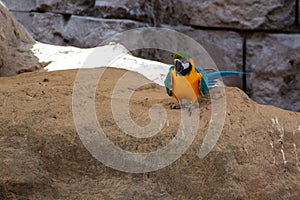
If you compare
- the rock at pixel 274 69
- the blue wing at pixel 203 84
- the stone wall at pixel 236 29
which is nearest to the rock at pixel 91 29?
the stone wall at pixel 236 29

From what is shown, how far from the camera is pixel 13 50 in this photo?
8.46 feet

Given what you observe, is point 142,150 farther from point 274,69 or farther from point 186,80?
point 274,69

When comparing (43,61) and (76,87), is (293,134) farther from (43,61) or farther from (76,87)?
(43,61)

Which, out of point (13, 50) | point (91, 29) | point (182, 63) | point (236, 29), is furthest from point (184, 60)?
point (91, 29)

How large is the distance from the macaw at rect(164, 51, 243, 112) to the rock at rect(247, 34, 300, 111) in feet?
5.16

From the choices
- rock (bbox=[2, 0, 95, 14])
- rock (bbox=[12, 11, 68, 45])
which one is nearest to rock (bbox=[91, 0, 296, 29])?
rock (bbox=[2, 0, 95, 14])

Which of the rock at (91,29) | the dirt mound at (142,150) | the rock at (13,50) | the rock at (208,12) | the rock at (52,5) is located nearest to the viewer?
the dirt mound at (142,150)

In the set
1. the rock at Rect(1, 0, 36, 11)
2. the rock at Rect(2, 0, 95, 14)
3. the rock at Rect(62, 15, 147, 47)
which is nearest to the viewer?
the rock at Rect(62, 15, 147, 47)

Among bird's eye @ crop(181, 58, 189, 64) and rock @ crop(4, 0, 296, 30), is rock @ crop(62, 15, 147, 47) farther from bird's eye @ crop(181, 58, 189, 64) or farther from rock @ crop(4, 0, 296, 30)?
bird's eye @ crop(181, 58, 189, 64)

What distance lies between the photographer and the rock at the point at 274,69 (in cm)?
314

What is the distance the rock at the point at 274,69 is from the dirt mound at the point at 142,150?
1.54 metres

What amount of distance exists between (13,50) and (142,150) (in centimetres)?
127

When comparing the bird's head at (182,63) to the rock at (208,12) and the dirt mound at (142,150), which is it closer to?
the dirt mound at (142,150)

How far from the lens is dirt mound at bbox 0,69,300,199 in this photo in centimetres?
149
